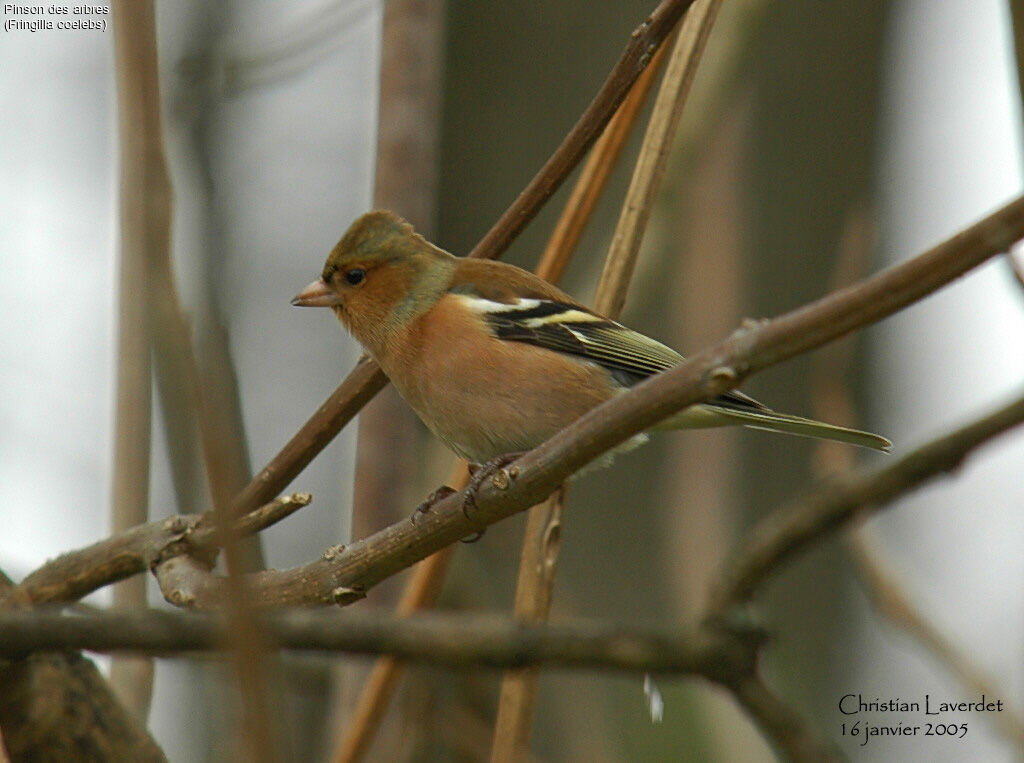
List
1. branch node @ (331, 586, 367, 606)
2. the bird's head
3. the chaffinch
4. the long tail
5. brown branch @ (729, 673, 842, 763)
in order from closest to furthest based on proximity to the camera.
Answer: brown branch @ (729, 673, 842, 763), branch node @ (331, 586, 367, 606), the long tail, the chaffinch, the bird's head

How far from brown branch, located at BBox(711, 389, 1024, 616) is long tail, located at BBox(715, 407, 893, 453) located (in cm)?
192

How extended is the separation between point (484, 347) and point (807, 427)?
1.16 metres

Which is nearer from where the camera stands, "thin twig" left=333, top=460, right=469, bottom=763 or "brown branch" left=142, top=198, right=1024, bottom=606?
"brown branch" left=142, top=198, right=1024, bottom=606

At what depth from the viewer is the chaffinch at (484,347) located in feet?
11.8

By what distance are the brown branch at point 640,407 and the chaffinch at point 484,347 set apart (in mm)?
1177

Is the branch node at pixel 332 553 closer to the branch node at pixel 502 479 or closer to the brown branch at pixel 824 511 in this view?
the branch node at pixel 502 479

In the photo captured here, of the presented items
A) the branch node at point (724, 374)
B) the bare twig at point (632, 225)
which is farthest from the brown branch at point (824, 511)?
the bare twig at point (632, 225)

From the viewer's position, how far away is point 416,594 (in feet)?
9.29

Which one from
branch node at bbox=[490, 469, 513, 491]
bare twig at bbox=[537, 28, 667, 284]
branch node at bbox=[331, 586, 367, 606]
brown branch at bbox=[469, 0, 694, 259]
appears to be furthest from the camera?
bare twig at bbox=[537, 28, 667, 284]

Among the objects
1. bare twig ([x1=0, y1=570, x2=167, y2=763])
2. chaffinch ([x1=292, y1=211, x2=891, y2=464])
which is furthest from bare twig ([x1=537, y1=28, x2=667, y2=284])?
bare twig ([x1=0, y1=570, x2=167, y2=763])

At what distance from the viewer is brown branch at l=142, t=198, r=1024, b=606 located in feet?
4.49

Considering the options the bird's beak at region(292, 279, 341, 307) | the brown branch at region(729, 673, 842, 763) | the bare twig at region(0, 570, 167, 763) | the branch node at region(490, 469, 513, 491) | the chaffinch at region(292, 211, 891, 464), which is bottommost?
the bare twig at region(0, 570, 167, 763)

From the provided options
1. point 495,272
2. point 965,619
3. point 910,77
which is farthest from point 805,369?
point 495,272

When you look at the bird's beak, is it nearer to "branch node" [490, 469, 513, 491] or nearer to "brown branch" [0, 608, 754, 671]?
"branch node" [490, 469, 513, 491]
